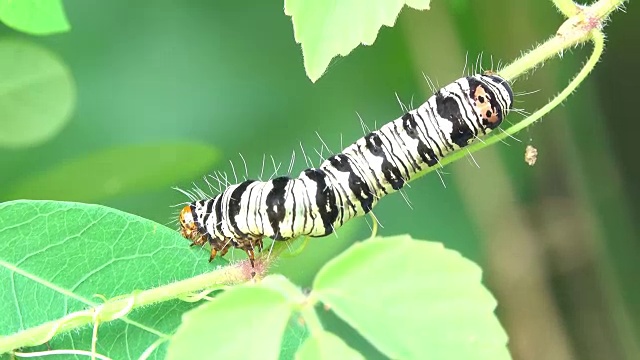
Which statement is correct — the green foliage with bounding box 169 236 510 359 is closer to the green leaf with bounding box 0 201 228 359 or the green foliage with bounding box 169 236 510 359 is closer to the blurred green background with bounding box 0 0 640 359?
the green leaf with bounding box 0 201 228 359

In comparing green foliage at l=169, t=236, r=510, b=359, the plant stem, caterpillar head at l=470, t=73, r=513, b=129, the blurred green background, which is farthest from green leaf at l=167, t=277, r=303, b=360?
the blurred green background

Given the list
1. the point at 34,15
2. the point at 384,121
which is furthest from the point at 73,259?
the point at 384,121

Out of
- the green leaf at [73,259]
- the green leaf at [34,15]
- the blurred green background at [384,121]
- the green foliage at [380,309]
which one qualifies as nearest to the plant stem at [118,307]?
the green leaf at [73,259]

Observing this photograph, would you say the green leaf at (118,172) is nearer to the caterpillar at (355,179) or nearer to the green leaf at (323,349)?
the caterpillar at (355,179)

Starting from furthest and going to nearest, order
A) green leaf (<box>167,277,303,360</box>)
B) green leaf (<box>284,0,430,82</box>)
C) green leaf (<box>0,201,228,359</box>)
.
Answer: green leaf (<box>0,201,228,359</box>) < green leaf (<box>284,0,430,82</box>) < green leaf (<box>167,277,303,360</box>)

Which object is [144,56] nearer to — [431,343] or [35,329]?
[35,329]

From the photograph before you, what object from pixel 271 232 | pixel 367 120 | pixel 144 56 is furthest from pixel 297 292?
pixel 144 56

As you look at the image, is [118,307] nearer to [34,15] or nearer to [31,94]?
[34,15]
